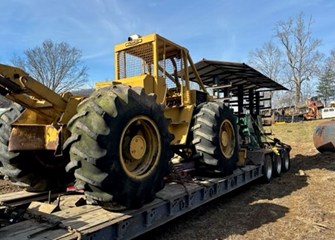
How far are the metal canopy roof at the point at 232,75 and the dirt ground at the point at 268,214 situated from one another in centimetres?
349

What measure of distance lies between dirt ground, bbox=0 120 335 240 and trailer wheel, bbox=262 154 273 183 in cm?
21

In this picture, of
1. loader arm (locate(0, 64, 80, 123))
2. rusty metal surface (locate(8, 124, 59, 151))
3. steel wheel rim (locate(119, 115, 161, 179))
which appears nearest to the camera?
loader arm (locate(0, 64, 80, 123))

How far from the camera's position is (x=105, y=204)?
4.63m

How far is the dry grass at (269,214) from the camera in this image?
565 centimetres

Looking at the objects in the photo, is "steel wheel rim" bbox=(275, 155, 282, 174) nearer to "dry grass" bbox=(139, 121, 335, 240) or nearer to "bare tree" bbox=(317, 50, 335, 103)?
"dry grass" bbox=(139, 121, 335, 240)

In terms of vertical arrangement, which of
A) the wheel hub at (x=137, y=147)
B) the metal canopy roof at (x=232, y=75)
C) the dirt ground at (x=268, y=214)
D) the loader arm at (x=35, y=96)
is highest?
the metal canopy roof at (x=232, y=75)

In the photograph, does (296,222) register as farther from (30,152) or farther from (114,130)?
(30,152)

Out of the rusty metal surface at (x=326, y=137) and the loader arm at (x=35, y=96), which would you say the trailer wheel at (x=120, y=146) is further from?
the rusty metal surface at (x=326, y=137)

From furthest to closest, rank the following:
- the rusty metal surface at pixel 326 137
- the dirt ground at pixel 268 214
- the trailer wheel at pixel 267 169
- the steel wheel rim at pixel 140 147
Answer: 1. the rusty metal surface at pixel 326 137
2. the trailer wheel at pixel 267 169
3. the dirt ground at pixel 268 214
4. the steel wheel rim at pixel 140 147

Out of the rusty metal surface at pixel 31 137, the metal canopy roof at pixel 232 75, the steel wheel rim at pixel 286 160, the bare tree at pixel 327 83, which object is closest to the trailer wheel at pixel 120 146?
the rusty metal surface at pixel 31 137

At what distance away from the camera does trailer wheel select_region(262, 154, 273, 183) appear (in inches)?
387

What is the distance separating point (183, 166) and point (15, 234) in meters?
3.74

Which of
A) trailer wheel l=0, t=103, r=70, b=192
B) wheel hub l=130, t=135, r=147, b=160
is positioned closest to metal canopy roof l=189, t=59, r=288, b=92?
wheel hub l=130, t=135, r=147, b=160

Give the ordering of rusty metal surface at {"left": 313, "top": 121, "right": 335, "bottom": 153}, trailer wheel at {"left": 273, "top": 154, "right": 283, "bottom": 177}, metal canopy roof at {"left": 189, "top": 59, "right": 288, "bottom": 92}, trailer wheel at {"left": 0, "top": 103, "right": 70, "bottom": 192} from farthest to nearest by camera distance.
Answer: rusty metal surface at {"left": 313, "top": 121, "right": 335, "bottom": 153}, trailer wheel at {"left": 273, "top": 154, "right": 283, "bottom": 177}, metal canopy roof at {"left": 189, "top": 59, "right": 288, "bottom": 92}, trailer wheel at {"left": 0, "top": 103, "right": 70, "bottom": 192}
